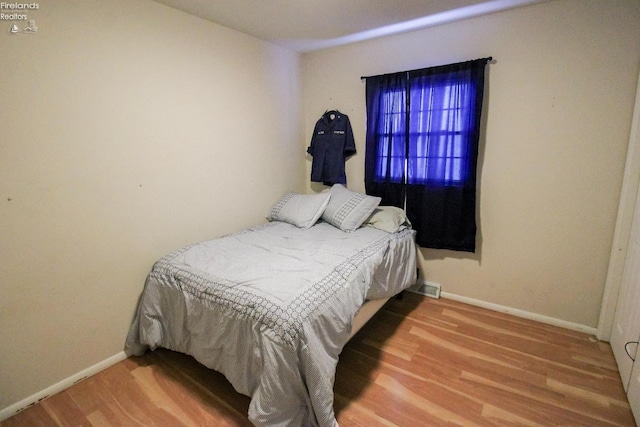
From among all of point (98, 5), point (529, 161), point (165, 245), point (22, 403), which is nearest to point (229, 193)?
point (165, 245)

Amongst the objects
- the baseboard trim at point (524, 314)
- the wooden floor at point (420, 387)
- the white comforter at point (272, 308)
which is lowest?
the wooden floor at point (420, 387)

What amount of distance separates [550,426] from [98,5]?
3.31m

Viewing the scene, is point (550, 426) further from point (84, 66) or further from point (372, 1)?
point (84, 66)

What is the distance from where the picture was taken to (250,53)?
2.63 meters

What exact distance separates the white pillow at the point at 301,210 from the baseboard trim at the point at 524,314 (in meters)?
1.40

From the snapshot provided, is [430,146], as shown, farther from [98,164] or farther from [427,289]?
[98,164]

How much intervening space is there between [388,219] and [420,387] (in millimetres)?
1267

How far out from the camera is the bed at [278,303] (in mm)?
1312

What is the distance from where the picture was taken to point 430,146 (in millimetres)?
2535

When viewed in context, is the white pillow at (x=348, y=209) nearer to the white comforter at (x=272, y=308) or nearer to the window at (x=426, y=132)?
the white comforter at (x=272, y=308)

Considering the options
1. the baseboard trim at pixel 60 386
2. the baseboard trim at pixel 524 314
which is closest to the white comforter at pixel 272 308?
the baseboard trim at pixel 60 386

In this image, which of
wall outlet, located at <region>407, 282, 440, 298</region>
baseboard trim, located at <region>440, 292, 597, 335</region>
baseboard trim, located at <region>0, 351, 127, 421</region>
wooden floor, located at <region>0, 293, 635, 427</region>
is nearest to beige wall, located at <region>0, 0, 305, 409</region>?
baseboard trim, located at <region>0, 351, 127, 421</region>

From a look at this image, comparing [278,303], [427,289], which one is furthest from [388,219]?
[278,303]

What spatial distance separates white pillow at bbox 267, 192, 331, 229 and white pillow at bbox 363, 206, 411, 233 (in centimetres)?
44
